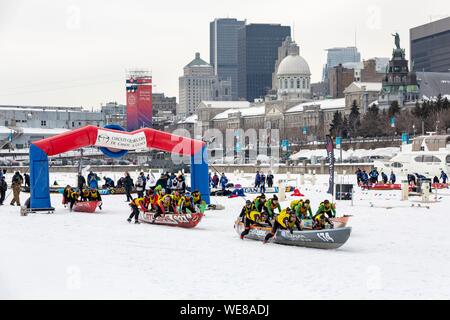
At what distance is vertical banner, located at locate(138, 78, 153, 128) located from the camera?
4761 inches

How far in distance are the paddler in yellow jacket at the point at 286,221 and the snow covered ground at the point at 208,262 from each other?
1.55 ft

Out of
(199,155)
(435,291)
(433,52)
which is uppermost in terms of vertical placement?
(433,52)

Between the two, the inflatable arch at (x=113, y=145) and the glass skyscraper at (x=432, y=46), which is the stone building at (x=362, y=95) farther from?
the inflatable arch at (x=113, y=145)

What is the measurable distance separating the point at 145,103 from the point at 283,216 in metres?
103

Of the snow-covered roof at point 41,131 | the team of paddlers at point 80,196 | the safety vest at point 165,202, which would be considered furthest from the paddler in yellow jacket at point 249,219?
the snow-covered roof at point 41,131

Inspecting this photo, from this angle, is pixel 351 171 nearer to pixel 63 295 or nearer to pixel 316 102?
pixel 63 295

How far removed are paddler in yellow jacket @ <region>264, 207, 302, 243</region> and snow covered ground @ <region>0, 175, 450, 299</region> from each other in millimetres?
474

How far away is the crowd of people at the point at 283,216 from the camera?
23.1m

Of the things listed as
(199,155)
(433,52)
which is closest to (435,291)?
(199,155)

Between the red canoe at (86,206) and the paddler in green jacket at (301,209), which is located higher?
the paddler in green jacket at (301,209)

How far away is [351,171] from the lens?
73.3m

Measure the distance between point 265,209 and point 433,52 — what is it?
174 meters

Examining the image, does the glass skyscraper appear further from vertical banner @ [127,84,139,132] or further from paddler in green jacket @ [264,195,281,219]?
paddler in green jacket @ [264,195,281,219]

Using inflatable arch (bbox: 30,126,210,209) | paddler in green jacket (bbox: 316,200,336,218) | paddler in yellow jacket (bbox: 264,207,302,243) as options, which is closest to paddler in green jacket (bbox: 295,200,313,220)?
paddler in green jacket (bbox: 316,200,336,218)
